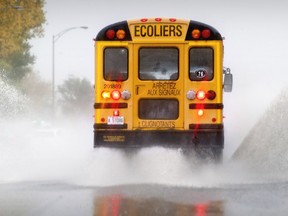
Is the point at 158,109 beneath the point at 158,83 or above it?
beneath

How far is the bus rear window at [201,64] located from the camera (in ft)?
49.5

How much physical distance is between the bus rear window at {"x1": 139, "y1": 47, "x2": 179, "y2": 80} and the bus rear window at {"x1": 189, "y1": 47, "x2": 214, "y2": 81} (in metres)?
0.27

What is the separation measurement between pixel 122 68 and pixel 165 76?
Answer: 2.53 feet

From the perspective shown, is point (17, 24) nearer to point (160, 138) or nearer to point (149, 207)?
point (160, 138)

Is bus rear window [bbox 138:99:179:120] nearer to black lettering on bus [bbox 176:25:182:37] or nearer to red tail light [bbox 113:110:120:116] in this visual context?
red tail light [bbox 113:110:120:116]

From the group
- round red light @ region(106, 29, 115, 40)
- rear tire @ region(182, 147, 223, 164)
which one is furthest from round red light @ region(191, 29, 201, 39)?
rear tire @ region(182, 147, 223, 164)

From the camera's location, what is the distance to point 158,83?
49.6 ft

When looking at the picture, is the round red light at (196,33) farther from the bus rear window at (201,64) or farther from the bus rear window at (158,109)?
the bus rear window at (158,109)

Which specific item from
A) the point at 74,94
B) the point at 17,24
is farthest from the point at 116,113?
the point at 74,94

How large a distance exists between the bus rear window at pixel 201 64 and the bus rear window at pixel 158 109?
0.59 meters

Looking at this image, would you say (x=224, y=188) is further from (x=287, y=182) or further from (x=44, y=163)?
(x=44, y=163)

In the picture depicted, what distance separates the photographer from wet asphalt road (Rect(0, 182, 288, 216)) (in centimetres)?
1045

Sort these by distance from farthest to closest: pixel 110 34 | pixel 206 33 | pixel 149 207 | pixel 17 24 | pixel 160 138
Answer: pixel 17 24 → pixel 110 34 → pixel 206 33 → pixel 160 138 → pixel 149 207

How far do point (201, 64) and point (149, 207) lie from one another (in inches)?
190
